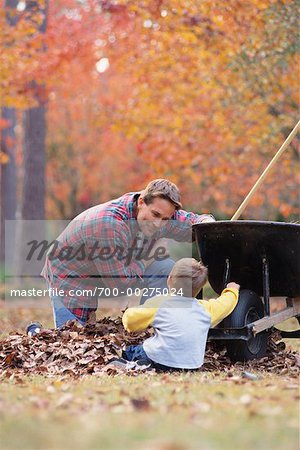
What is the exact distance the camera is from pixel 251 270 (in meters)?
6.84

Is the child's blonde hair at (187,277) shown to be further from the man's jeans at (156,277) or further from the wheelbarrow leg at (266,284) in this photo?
the man's jeans at (156,277)

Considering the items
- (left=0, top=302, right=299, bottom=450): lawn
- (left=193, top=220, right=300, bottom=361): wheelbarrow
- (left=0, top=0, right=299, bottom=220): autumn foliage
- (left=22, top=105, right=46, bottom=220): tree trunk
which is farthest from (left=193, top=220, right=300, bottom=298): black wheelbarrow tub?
(left=22, top=105, right=46, bottom=220): tree trunk

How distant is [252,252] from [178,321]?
0.99m

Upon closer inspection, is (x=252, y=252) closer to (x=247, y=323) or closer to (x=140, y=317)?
(x=247, y=323)

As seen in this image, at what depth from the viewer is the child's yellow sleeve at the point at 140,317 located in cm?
606

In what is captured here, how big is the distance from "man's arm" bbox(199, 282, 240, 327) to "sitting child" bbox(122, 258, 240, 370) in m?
0.05

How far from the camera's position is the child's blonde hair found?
610 cm

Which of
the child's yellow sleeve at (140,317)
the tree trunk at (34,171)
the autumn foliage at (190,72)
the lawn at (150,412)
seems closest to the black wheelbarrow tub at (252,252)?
the child's yellow sleeve at (140,317)

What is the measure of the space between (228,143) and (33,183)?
5.49m

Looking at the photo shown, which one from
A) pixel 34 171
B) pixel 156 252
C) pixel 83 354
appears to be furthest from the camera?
pixel 34 171

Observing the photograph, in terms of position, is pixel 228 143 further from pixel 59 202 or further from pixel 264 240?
pixel 59 202

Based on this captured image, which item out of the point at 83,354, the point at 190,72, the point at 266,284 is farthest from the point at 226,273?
the point at 190,72

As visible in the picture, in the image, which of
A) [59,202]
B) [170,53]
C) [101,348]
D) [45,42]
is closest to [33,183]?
[45,42]

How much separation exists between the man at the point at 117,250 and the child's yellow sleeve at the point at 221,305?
0.79 metres
